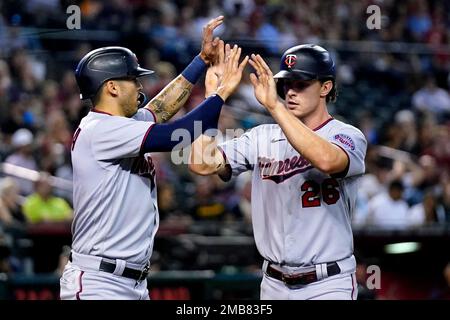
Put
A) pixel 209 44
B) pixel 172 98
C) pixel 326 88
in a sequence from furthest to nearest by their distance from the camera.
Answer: pixel 172 98 → pixel 209 44 → pixel 326 88

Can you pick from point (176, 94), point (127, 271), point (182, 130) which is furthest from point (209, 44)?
point (127, 271)

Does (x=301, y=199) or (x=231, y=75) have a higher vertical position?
(x=231, y=75)

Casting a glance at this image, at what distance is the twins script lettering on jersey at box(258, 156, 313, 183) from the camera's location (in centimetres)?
541

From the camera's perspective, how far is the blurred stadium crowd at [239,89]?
10.8 meters

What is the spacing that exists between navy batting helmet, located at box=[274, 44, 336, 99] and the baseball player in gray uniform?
28cm

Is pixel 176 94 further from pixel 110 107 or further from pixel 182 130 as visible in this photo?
pixel 182 130

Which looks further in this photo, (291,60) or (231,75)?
(291,60)

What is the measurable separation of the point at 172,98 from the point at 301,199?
108 centimetres

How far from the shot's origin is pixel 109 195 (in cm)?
524

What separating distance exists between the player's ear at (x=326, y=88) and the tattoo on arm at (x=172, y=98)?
2.83 ft

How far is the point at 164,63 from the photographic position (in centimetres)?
1261

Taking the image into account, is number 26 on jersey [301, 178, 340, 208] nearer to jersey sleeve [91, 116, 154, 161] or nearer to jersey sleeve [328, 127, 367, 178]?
jersey sleeve [328, 127, 367, 178]

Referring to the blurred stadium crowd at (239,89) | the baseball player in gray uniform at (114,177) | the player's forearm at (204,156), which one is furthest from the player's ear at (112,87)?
the blurred stadium crowd at (239,89)

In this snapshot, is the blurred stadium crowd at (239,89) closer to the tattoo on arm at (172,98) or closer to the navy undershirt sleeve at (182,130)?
the tattoo on arm at (172,98)
